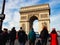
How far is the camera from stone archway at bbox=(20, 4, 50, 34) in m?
39.6

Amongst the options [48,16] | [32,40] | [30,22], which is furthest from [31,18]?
[32,40]

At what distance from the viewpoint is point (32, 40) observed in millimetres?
11297

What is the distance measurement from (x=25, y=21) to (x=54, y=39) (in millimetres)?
30868

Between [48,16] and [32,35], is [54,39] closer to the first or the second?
[32,35]

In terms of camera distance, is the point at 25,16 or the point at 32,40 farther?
the point at 25,16

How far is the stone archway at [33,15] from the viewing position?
3959cm

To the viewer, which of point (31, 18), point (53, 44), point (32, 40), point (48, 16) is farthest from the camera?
point (31, 18)

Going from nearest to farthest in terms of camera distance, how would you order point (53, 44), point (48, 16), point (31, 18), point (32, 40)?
1. point (53, 44)
2. point (32, 40)
3. point (48, 16)
4. point (31, 18)

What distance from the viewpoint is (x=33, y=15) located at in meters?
41.5

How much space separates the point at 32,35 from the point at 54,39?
4.05 feet

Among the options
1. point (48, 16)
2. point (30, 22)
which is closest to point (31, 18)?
point (30, 22)

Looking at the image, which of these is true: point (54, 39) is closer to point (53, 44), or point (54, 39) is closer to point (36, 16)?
point (53, 44)

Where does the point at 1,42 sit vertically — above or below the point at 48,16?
below

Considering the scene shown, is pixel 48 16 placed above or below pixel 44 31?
above
